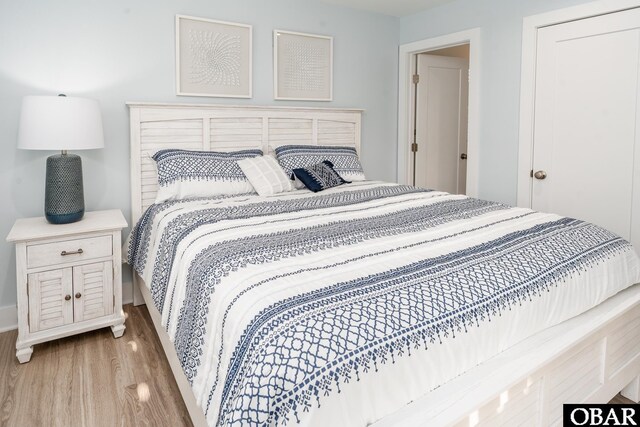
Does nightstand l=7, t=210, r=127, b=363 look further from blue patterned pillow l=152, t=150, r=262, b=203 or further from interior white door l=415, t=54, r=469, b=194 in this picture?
interior white door l=415, t=54, r=469, b=194

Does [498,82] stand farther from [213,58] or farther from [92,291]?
[92,291]

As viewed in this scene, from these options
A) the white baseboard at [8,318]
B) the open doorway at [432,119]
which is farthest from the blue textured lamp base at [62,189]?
the open doorway at [432,119]

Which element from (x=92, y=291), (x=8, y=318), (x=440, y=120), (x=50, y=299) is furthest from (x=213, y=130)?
(x=440, y=120)

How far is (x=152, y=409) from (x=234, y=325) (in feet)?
3.33

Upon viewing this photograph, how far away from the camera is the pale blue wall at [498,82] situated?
3.27 meters

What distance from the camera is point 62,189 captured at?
2.45 metres

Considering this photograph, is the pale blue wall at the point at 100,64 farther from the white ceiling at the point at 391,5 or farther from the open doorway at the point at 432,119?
the open doorway at the point at 432,119

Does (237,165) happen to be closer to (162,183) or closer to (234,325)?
(162,183)

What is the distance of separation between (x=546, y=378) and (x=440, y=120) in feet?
11.1

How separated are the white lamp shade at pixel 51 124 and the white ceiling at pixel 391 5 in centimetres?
229

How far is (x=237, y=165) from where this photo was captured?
2975 mm

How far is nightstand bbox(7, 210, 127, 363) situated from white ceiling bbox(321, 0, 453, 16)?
2638 millimetres

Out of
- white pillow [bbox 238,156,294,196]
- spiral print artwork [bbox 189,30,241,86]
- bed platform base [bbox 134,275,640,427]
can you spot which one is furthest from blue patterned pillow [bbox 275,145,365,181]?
bed platform base [bbox 134,275,640,427]

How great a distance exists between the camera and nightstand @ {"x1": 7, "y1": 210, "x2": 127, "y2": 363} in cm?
229
